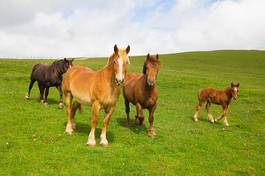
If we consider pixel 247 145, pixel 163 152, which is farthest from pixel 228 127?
pixel 163 152

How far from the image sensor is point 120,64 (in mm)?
12070

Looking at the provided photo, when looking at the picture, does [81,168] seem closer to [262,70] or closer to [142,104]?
[142,104]

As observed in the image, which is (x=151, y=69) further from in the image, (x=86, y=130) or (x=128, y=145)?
(x=86, y=130)

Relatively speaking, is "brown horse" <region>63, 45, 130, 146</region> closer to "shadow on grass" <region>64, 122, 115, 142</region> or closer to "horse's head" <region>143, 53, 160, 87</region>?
"shadow on grass" <region>64, 122, 115, 142</region>

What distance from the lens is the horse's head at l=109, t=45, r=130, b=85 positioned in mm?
12018

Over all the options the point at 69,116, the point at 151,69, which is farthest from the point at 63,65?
the point at 151,69

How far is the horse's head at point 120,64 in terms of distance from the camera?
12.0 m

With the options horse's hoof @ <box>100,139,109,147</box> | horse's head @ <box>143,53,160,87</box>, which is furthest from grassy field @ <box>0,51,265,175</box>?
horse's head @ <box>143,53,160,87</box>

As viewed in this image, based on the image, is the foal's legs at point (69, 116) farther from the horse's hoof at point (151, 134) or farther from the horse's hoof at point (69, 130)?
the horse's hoof at point (151, 134)

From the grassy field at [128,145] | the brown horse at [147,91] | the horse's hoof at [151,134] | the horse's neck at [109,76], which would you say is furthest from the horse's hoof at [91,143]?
the horse's hoof at [151,134]

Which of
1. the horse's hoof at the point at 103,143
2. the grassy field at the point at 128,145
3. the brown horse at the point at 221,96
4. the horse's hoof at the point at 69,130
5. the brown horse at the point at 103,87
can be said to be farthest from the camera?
the brown horse at the point at 221,96

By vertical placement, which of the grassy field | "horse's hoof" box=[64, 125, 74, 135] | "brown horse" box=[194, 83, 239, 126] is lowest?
the grassy field

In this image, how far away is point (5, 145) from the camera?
13.1 m

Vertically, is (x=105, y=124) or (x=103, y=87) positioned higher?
(x=103, y=87)
